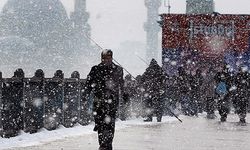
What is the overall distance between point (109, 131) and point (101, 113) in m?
0.31

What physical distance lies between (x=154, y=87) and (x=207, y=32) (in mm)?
26602

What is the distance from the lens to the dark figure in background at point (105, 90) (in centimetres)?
899

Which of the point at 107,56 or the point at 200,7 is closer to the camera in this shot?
the point at 107,56

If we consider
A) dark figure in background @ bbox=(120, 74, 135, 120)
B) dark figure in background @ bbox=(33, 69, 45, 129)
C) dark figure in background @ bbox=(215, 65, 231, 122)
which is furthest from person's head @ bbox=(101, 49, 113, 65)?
dark figure in background @ bbox=(215, 65, 231, 122)

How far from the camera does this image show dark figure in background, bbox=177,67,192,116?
74.5 ft

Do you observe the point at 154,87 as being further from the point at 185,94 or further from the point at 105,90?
the point at 105,90

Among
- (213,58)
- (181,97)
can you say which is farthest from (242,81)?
(213,58)

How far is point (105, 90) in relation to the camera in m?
9.08

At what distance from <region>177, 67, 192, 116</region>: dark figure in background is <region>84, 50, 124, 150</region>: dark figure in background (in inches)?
538

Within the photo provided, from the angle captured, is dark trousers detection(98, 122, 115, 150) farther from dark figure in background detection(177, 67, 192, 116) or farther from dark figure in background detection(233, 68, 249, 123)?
dark figure in background detection(177, 67, 192, 116)

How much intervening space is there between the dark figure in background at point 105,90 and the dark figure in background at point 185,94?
1367cm

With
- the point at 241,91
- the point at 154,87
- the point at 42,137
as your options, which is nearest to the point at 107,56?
the point at 42,137

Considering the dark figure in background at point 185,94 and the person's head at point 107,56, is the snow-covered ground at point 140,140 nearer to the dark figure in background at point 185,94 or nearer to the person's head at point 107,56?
the person's head at point 107,56

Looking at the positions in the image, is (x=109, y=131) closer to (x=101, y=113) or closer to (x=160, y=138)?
(x=101, y=113)
